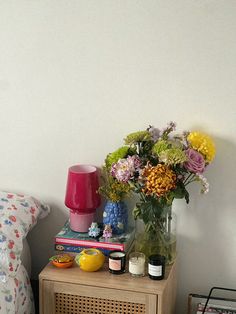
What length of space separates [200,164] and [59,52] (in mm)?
800

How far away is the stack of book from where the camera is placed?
211 cm

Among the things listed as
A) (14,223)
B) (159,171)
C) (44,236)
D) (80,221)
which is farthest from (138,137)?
(44,236)

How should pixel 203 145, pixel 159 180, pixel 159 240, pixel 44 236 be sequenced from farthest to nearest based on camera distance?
1. pixel 44 236
2. pixel 159 240
3. pixel 203 145
4. pixel 159 180

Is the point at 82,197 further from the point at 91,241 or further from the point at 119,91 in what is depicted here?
the point at 119,91

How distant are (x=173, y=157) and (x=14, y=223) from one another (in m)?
0.73

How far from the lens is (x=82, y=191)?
218 centimetres

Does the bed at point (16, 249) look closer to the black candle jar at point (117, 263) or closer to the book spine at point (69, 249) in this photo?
the book spine at point (69, 249)

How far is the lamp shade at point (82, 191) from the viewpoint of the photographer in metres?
2.17

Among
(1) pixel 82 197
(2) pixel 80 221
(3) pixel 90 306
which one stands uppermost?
(1) pixel 82 197

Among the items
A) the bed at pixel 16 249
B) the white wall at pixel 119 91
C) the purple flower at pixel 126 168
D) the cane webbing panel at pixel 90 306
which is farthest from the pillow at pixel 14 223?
the purple flower at pixel 126 168

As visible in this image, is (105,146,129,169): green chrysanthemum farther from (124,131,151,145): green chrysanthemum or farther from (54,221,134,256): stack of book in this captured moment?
(54,221,134,256): stack of book

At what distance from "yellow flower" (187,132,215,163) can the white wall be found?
0.42 feet

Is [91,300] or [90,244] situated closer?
[91,300]

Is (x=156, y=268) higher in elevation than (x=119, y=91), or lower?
lower
